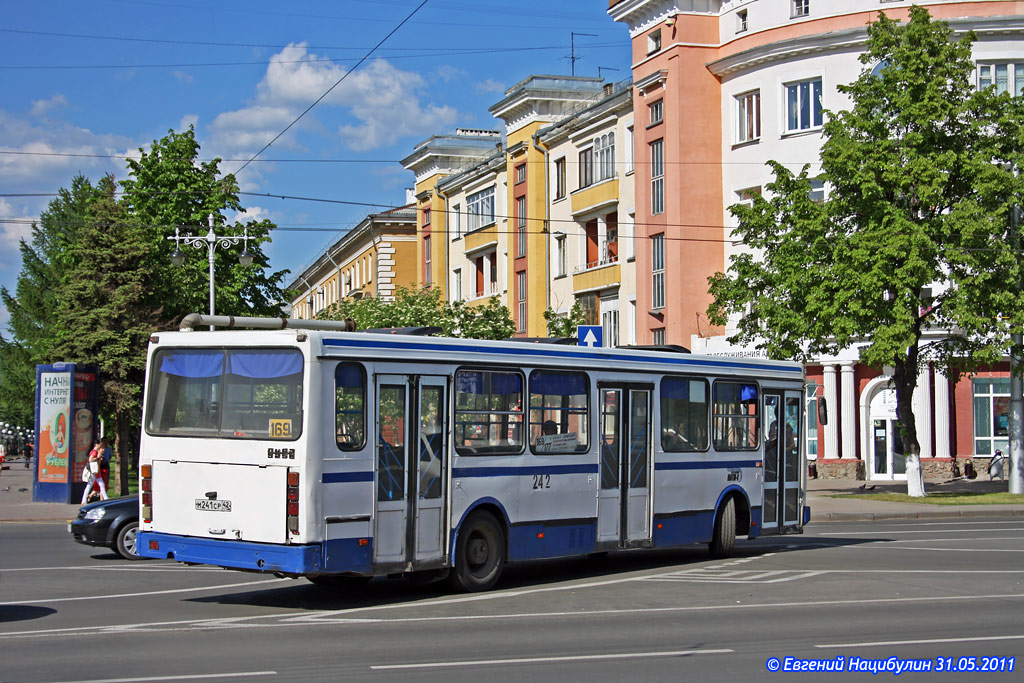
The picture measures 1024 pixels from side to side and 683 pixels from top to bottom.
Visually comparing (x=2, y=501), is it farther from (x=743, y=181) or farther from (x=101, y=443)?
(x=743, y=181)

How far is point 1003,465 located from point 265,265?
28063 millimetres

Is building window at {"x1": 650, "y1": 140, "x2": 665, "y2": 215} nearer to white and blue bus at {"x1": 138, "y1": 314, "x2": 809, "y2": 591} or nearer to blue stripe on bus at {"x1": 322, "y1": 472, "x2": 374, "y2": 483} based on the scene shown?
white and blue bus at {"x1": 138, "y1": 314, "x2": 809, "y2": 591}

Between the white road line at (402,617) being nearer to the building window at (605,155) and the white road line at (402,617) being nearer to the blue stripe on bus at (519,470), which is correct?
the blue stripe on bus at (519,470)

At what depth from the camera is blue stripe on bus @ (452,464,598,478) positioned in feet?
45.6

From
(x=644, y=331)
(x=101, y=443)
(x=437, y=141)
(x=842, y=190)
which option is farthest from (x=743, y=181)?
(x=437, y=141)

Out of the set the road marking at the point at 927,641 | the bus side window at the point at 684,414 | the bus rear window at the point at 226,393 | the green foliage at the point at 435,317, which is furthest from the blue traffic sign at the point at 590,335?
the green foliage at the point at 435,317

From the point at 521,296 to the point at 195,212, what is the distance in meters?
18.5

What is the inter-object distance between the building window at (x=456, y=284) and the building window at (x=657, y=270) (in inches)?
867

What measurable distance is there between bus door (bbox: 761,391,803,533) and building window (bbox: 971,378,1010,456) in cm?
2564

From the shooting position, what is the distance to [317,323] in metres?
13.4

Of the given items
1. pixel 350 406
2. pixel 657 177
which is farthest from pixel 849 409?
pixel 350 406

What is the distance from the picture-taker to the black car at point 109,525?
699 inches

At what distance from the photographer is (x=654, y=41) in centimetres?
4947

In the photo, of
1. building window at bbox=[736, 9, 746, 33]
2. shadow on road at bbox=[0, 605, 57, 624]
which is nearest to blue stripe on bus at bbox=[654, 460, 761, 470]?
shadow on road at bbox=[0, 605, 57, 624]
